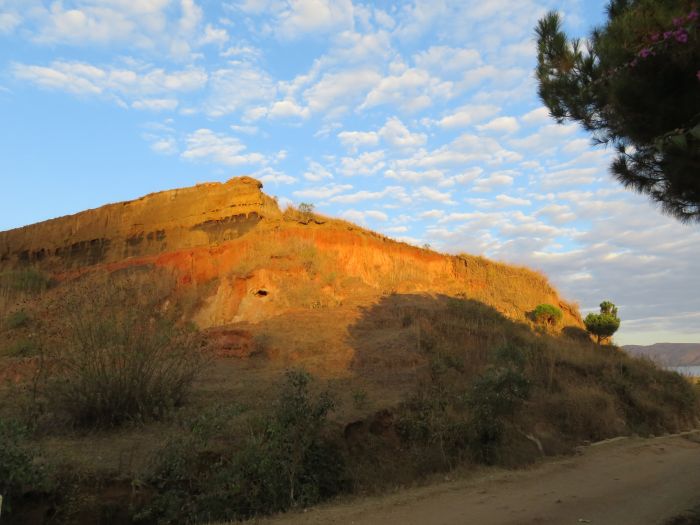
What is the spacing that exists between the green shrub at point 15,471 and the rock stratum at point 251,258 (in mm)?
11762

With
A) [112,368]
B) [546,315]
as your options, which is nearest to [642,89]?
[112,368]

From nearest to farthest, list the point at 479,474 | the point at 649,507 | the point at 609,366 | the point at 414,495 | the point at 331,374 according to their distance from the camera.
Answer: the point at 649,507 → the point at 414,495 → the point at 479,474 → the point at 331,374 → the point at 609,366

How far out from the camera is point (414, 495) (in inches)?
314

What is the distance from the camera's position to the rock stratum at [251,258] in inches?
782

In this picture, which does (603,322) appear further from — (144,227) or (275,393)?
(144,227)

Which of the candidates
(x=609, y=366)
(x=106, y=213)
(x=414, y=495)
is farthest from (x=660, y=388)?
(x=106, y=213)

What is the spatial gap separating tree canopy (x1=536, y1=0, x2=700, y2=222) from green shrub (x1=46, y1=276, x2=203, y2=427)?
7962mm

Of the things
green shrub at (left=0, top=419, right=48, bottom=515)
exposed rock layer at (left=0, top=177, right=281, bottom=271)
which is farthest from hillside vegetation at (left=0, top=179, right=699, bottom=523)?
exposed rock layer at (left=0, top=177, right=281, bottom=271)

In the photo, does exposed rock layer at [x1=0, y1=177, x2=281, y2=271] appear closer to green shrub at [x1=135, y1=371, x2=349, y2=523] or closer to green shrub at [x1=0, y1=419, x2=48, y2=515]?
green shrub at [x1=135, y1=371, x2=349, y2=523]

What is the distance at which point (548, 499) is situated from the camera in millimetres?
7809

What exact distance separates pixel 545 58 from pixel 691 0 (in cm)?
256

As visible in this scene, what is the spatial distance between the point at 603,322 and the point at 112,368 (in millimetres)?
23199

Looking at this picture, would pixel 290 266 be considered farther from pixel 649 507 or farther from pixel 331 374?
pixel 649 507

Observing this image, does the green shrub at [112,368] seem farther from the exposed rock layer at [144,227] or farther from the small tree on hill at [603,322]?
the small tree on hill at [603,322]
